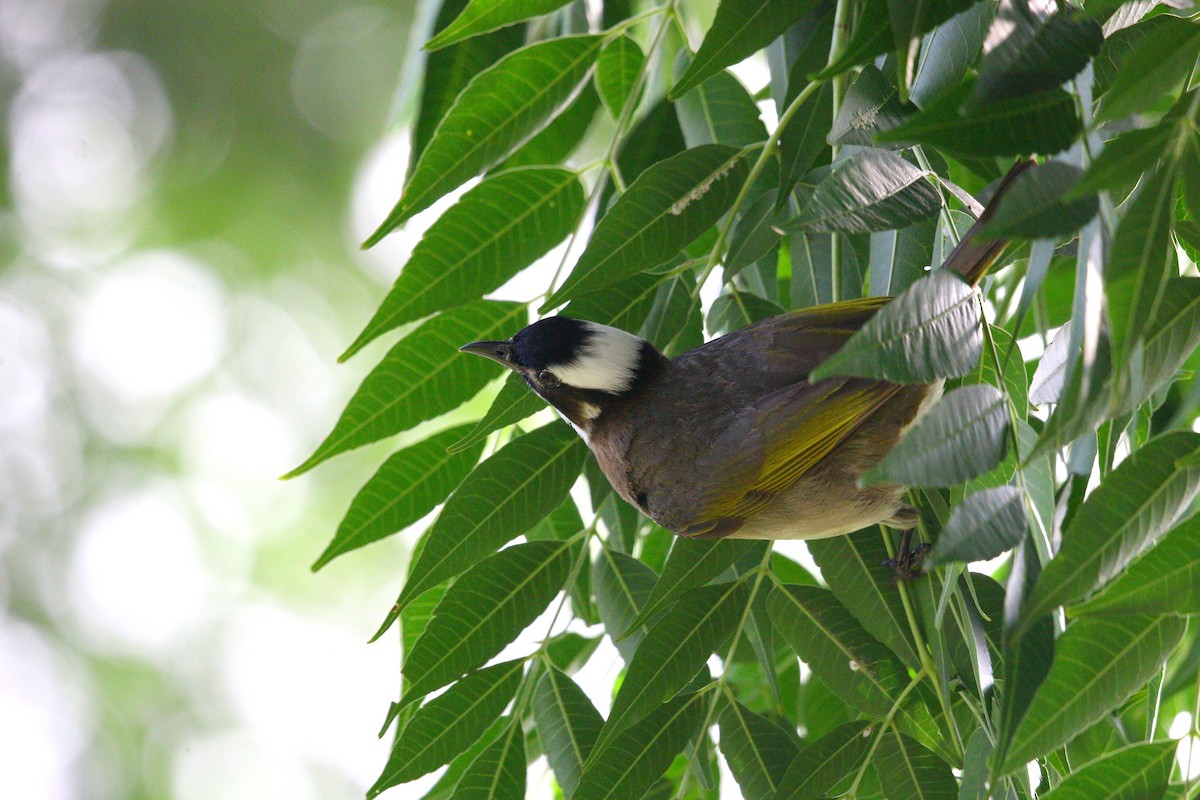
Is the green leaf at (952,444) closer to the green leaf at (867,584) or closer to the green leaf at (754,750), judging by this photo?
the green leaf at (867,584)

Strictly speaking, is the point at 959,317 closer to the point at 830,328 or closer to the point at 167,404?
the point at 830,328

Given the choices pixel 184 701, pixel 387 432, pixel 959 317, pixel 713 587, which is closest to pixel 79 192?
pixel 184 701

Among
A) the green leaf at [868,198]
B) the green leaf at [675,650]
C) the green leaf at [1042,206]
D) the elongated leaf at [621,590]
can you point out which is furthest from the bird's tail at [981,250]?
the elongated leaf at [621,590]

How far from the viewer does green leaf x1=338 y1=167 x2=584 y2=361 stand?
171cm

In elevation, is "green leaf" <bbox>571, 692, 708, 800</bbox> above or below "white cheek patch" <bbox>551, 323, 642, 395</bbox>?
below

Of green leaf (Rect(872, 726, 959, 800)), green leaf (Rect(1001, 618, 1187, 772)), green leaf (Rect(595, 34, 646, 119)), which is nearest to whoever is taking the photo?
green leaf (Rect(1001, 618, 1187, 772))

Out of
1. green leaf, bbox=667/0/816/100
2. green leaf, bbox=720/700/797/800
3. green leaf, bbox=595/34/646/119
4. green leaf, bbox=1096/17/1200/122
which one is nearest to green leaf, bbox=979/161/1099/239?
green leaf, bbox=1096/17/1200/122

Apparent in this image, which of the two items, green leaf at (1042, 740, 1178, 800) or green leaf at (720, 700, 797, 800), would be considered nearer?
green leaf at (1042, 740, 1178, 800)

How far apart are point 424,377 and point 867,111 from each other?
0.84m

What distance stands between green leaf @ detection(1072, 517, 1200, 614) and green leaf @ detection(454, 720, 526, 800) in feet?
2.85

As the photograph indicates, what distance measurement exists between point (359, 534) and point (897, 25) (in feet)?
3.65

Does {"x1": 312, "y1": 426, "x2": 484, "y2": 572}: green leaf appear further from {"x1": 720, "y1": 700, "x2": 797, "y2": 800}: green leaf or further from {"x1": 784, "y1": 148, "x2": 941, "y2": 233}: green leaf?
{"x1": 784, "y1": 148, "x2": 941, "y2": 233}: green leaf

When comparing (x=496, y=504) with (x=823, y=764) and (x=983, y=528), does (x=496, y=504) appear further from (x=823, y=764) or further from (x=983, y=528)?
(x=983, y=528)

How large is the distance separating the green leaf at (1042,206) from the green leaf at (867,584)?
726mm
